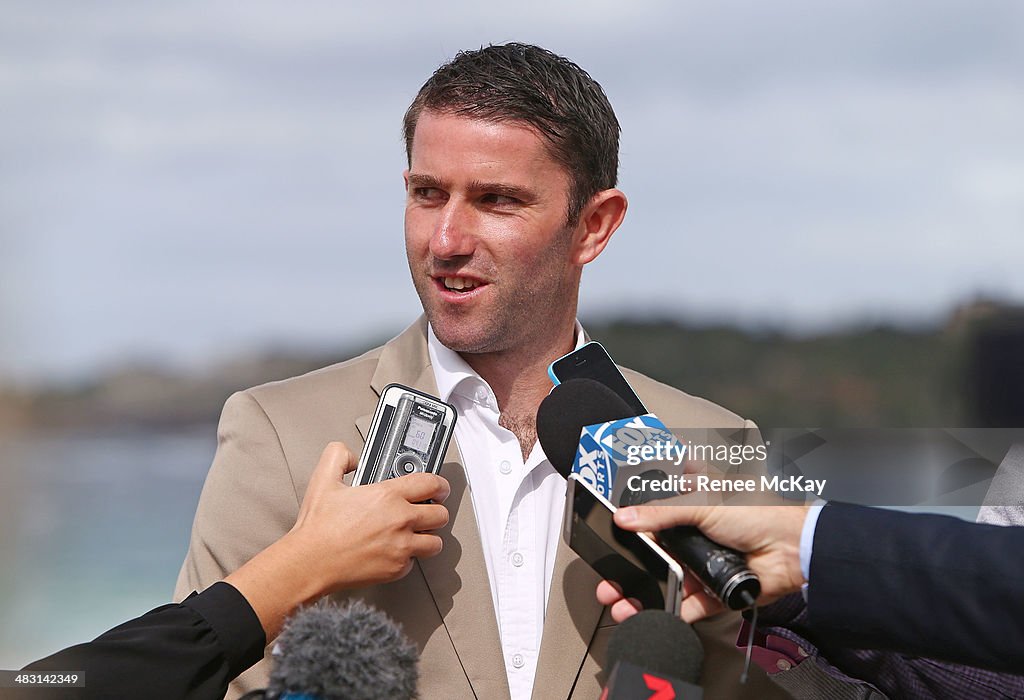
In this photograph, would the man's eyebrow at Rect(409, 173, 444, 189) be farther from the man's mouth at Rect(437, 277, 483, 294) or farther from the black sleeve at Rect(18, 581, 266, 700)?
the black sleeve at Rect(18, 581, 266, 700)

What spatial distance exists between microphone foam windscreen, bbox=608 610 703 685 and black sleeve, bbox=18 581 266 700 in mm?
541

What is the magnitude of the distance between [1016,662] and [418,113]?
1.36 metres

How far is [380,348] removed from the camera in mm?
2049

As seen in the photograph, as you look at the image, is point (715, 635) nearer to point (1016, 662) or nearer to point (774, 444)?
point (774, 444)

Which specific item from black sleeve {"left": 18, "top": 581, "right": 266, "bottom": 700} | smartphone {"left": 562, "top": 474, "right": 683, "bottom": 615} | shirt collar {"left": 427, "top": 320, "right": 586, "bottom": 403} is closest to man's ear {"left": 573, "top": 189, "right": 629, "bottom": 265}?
shirt collar {"left": 427, "top": 320, "right": 586, "bottom": 403}

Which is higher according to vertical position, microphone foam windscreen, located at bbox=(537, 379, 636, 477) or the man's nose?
the man's nose

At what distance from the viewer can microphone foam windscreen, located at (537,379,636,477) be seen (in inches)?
59.4

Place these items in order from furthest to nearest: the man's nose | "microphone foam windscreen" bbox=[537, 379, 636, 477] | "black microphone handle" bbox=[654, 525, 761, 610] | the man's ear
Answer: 1. the man's ear
2. the man's nose
3. "microphone foam windscreen" bbox=[537, 379, 636, 477]
4. "black microphone handle" bbox=[654, 525, 761, 610]

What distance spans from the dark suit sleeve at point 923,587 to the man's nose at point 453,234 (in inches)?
30.5

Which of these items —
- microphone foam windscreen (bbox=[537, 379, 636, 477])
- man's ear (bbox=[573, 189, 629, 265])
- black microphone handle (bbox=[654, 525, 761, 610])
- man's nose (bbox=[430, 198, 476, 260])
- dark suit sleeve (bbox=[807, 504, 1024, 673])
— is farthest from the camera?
man's ear (bbox=[573, 189, 629, 265])

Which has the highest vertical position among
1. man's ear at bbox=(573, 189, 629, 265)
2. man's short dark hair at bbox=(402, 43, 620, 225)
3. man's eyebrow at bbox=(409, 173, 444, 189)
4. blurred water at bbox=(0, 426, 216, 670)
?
man's short dark hair at bbox=(402, 43, 620, 225)

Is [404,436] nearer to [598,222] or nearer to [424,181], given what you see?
[424,181]

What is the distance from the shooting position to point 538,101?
1.91 m

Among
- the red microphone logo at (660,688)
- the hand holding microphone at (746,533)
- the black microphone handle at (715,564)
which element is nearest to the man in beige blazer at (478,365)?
the hand holding microphone at (746,533)
